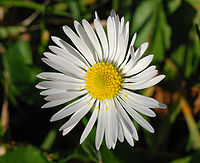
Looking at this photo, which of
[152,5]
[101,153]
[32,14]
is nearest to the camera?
[101,153]

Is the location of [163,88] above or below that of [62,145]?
above

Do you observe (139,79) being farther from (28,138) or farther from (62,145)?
(28,138)

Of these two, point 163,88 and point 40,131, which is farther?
point 40,131

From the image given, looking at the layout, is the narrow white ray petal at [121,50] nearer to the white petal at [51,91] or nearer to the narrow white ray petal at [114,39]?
the narrow white ray petal at [114,39]

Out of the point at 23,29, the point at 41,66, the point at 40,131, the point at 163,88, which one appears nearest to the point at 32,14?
the point at 23,29

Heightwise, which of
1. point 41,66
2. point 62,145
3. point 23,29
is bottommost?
point 62,145

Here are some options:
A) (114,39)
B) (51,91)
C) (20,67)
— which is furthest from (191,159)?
(20,67)

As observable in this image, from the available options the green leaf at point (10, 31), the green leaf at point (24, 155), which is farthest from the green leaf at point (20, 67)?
the green leaf at point (24, 155)

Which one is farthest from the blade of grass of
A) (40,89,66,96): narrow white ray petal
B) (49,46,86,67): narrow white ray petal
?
(40,89,66,96): narrow white ray petal
